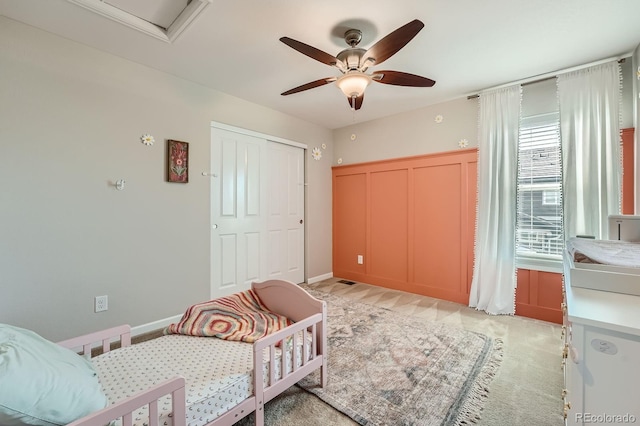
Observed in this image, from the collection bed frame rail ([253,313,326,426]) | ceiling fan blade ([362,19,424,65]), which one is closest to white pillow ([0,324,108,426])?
bed frame rail ([253,313,326,426])

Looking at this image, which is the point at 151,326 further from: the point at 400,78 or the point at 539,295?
the point at 539,295

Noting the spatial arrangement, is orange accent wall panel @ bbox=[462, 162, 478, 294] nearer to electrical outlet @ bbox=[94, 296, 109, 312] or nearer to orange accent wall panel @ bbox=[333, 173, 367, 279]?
orange accent wall panel @ bbox=[333, 173, 367, 279]

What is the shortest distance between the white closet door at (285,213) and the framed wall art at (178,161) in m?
1.08

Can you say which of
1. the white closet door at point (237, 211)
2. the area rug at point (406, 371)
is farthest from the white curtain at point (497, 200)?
the white closet door at point (237, 211)

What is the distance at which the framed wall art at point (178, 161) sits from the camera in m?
2.59

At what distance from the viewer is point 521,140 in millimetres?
2793

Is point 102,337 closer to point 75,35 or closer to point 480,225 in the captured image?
point 75,35

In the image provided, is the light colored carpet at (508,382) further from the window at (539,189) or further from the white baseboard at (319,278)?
the white baseboard at (319,278)

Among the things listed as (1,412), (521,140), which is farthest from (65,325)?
(521,140)

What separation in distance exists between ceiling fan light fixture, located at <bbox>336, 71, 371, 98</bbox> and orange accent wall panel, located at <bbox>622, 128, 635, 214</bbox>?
229 cm

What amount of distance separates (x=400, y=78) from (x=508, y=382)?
2.20 m

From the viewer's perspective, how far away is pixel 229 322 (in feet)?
5.55

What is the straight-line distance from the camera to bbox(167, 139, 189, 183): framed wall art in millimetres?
2588

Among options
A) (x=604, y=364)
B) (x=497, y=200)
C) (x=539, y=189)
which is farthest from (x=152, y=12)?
(x=539, y=189)
